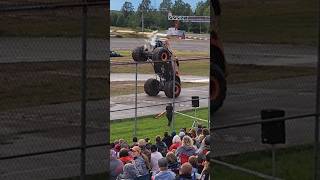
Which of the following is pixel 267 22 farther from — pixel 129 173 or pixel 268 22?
pixel 129 173

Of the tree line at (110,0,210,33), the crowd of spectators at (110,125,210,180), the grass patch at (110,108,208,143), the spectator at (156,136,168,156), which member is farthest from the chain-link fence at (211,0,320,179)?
the tree line at (110,0,210,33)

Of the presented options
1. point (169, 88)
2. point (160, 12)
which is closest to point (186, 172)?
point (169, 88)

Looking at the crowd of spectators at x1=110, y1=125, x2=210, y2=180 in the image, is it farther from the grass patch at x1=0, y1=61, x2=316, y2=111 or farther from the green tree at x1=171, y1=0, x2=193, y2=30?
the green tree at x1=171, y1=0, x2=193, y2=30

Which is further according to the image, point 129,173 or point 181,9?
point 181,9

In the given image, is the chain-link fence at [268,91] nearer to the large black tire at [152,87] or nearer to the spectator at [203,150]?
the spectator at [203,150]

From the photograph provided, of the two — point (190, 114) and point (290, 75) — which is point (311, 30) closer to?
point (290, 75)

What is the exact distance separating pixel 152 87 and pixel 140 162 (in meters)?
9.84

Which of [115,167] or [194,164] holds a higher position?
[115,167]

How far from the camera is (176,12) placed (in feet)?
75.7

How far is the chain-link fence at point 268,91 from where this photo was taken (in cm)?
511

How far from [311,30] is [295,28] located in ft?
0.64

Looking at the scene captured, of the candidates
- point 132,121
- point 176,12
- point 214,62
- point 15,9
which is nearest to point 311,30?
point 214,62

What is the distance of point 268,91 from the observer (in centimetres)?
551

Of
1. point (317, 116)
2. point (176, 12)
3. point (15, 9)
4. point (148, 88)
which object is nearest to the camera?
point (15, 9)
